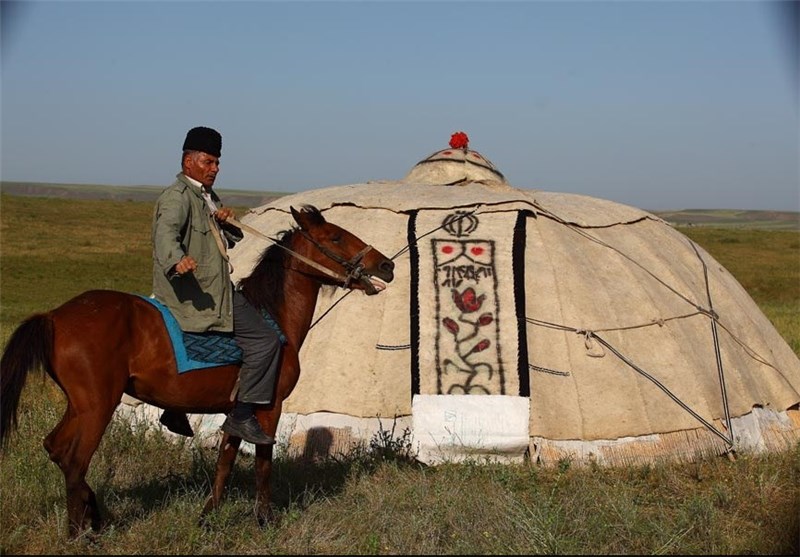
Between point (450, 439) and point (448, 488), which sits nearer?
point (448, 488)

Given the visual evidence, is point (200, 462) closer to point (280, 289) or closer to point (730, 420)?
point (280, 289)

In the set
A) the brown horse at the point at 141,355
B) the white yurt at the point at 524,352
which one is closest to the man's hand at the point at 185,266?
the brown horse at the point at 141,355

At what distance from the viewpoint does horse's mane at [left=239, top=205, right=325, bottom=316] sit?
620 centimetres

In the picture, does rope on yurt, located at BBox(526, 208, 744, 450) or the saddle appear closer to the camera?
the saddle

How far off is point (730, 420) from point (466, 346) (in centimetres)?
244

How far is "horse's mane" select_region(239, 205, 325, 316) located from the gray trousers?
24cm

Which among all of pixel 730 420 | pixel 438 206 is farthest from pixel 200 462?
pixel 730 420

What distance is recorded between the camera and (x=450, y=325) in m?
Answer: 8.06

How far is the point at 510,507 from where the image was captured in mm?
6133

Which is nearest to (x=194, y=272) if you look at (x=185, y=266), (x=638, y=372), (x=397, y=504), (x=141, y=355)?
(x=185, y=266)

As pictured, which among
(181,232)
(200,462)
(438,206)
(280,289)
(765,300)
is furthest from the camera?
(765,300)

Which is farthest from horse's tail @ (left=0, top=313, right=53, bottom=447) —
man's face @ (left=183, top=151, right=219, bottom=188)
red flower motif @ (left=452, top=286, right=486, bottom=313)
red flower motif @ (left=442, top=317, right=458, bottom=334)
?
red flower motif @ (left=452, top=286, right=486, bottom=313)

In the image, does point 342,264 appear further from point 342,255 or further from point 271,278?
point 271,278

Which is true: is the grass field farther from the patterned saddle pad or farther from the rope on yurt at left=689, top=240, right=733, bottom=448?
the patterned saddle pad
